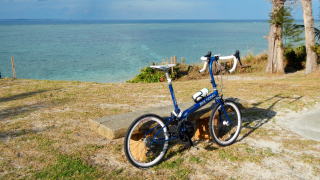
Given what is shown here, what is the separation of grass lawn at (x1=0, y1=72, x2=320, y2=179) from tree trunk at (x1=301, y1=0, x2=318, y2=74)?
6.95 meters

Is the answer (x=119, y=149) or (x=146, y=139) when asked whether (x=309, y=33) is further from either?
(x=146, y=139)

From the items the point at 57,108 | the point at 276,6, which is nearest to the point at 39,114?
the point at 57,108

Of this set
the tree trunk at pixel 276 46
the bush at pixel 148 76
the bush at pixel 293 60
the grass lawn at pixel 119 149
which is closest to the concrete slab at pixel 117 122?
the grass lawn at pixel 119 149

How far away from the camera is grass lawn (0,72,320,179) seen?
4535mm

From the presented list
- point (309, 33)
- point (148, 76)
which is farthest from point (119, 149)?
point (148, 76)

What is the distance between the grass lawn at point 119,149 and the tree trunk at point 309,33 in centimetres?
695

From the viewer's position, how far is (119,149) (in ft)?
17.9

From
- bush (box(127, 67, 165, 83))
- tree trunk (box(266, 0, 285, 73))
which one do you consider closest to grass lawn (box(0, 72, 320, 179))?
tree trunk (box(266, 0, 285, 73))

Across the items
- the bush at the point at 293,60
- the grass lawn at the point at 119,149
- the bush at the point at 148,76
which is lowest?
the grass lawn at the point at 119,149

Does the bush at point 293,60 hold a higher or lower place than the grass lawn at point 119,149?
higher

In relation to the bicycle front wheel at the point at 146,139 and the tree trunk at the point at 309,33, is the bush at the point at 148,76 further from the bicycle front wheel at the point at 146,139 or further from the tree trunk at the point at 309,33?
the bicycle front wheel at the point at 146,139

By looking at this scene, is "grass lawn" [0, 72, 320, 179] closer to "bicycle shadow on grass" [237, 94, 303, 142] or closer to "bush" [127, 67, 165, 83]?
"bicycle shadow on grass" [237, 94, 303, 142]

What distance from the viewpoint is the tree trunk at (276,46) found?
17750mm

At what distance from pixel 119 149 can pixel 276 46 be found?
14.7m
